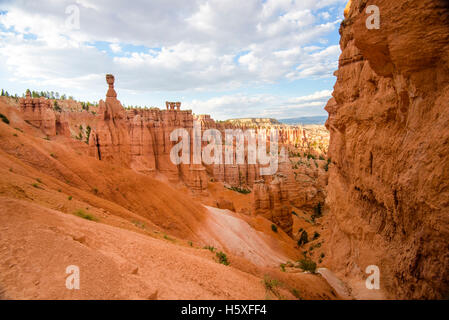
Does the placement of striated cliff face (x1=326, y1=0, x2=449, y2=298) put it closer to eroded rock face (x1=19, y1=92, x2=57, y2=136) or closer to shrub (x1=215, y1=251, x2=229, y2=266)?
shrub (x1=215, y1=251, x2=229, y2=266)

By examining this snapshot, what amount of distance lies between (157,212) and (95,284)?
50.4 ft

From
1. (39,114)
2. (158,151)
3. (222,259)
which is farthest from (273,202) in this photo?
(39,114)

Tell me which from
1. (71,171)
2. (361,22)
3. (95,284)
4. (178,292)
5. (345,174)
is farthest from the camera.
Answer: (71,171)

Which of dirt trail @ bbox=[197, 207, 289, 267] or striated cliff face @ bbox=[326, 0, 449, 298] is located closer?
striated cliff face @ bbox=[326, 0, 449, 298]

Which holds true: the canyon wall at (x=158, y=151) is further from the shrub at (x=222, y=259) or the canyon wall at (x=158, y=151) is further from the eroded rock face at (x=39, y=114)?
the shrub at (x=222, y=259)

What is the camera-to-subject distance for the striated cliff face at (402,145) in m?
5.02

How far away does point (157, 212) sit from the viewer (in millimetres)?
19516

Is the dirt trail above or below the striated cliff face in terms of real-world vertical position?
below

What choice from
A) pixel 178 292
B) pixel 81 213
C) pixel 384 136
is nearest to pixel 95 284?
pixel 178 292

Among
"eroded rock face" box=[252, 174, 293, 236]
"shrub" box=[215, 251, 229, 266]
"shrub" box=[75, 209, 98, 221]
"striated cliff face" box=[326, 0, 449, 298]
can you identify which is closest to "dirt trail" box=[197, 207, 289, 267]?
"eroded rock face" box=[252, 174, 293, 236]

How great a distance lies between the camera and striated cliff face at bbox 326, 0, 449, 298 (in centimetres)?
502
